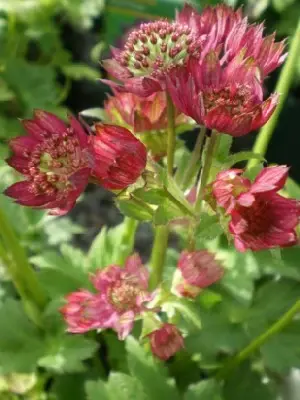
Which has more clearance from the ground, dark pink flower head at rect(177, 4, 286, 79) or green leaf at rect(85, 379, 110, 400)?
dark pink flower head at rect(177, 4, 286, 79)

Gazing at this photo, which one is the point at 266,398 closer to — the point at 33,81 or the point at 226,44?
the point at 226,44

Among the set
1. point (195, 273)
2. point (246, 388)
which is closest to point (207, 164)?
point (195, 273)

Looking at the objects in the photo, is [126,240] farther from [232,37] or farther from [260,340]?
[232,37]

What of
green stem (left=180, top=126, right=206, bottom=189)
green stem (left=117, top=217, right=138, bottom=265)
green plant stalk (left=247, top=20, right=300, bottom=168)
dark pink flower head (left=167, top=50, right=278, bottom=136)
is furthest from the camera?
green stem (left=117, top=217, right=138, bottom=265)

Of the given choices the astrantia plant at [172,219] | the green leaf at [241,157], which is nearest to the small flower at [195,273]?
the astrantia plant at [172,219]

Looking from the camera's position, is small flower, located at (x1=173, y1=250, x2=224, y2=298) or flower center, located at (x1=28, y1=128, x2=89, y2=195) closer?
flower center, located at (x1=28, y1=128, x2=89, y2=195)

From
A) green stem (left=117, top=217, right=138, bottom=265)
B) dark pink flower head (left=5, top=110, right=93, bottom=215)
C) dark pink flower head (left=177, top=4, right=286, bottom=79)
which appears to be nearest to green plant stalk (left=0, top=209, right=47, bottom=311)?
green stem (left=117, top=217, right=138, bottom=265)

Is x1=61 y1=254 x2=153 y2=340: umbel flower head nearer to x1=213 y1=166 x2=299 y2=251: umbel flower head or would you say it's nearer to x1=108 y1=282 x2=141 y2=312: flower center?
x1=108 y1=282 x2=141 y2=312: flower center
